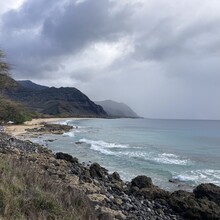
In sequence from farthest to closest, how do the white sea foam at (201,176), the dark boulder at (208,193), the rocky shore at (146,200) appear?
the white sea foam at (201,176) < the dark boulder at (208,193) < the rocky shore at (146,200)

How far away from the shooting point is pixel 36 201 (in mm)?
5922

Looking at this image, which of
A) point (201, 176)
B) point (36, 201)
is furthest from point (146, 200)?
point (201, 176)

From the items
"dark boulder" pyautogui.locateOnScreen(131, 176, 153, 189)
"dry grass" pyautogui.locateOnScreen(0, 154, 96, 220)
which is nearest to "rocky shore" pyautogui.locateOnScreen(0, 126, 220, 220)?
"dark boulder" pyautogui.locateOnScreen(131, 176, 153, 189)

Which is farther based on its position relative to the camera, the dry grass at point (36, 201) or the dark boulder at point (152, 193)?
the dark boulder at point (152, 193)

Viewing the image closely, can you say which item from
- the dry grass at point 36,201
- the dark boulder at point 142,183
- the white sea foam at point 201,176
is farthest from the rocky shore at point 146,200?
the white sea foam at point 201,176

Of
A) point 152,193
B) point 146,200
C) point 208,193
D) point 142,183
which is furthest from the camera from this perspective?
point 142,183

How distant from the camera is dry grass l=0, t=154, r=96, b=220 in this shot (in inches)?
213

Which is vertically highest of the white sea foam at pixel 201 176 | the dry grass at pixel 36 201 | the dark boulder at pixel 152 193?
the dry grass at pixel 36 201

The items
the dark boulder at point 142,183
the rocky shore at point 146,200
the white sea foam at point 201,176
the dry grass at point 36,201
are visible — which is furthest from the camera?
the white sea foam at point 201,176

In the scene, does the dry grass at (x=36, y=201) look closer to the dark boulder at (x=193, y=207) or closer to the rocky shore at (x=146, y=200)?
the rocky shore at (x=146, y=200)

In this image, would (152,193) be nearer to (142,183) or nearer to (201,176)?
(142,183)

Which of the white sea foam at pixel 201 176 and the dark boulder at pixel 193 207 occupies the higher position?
the dark boulder at pixel 193 207

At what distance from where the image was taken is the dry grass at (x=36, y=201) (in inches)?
213

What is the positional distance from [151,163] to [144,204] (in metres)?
14.0
